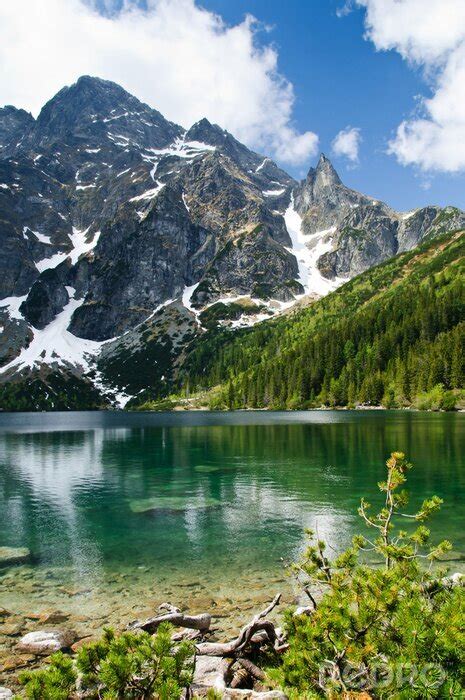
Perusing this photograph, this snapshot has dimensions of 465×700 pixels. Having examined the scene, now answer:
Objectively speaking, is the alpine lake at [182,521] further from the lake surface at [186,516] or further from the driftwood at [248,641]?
the driftwood at [248,641]

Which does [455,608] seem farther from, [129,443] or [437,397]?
[437,397]

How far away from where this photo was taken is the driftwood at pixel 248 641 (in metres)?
10.3

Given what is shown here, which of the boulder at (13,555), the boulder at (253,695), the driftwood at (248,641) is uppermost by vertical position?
the boulder at (253,695)

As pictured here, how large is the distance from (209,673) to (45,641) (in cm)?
700

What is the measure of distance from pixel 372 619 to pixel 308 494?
102 feet

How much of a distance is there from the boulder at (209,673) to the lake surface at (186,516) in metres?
6.10

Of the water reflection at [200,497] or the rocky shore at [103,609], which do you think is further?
the water reflection at [200,497]

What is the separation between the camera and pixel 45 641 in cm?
1377

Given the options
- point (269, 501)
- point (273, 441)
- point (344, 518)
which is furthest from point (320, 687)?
point (273, 441)

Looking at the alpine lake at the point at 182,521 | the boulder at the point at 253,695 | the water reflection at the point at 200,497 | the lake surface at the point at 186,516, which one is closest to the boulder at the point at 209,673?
the boulder at the point at 253,695

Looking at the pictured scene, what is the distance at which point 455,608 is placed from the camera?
7.30 meters

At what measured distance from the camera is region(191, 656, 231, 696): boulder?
870cm

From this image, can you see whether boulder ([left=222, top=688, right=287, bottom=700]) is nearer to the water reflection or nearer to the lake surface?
the lake surface

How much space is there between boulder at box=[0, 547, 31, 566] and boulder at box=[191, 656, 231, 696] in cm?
1701
